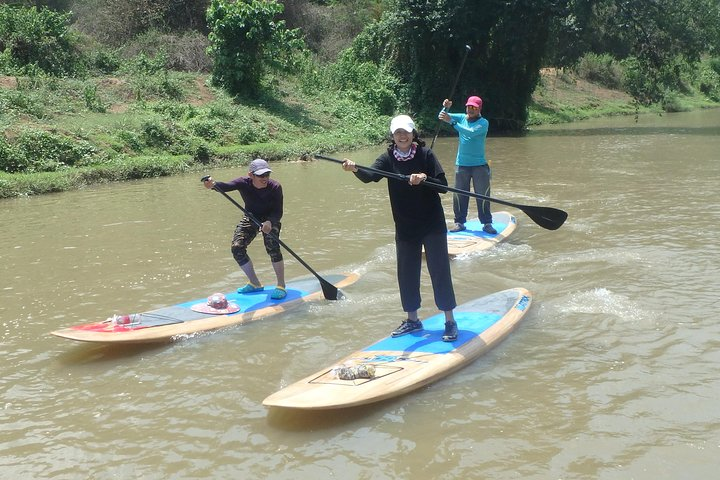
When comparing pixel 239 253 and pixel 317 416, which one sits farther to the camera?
pixel 239 253

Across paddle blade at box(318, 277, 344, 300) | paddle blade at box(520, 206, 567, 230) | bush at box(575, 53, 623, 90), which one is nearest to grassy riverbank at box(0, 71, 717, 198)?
paddle blade at box(318, 277, 344, 300)

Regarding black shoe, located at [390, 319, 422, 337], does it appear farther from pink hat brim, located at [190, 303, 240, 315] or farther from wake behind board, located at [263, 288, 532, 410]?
pink hat brim, located at [190, 303, 240, 315]

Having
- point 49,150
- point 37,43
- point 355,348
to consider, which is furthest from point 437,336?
point 37,43

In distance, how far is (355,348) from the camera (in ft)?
17.9

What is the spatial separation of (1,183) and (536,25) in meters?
19.5

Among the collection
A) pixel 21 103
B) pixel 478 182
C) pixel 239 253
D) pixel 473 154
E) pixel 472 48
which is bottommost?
pixel 239 253

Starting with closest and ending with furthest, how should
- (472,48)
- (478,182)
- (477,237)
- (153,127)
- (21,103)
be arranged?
(477,237)
(478,182)
(21,103)
(153,127)
(472,48)

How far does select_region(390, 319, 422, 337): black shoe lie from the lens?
534 centimetres

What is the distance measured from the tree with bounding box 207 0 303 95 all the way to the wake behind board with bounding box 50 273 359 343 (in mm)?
17541

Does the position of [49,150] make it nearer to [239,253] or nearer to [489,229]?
[239,253]

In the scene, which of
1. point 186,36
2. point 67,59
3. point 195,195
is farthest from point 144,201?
point 186,36

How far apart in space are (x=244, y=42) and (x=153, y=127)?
22.6 ft

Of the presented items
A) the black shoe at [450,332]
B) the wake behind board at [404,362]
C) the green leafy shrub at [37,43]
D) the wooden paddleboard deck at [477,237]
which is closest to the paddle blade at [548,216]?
the wake behind board at [404,362]

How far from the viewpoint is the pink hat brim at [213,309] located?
19.9ft
